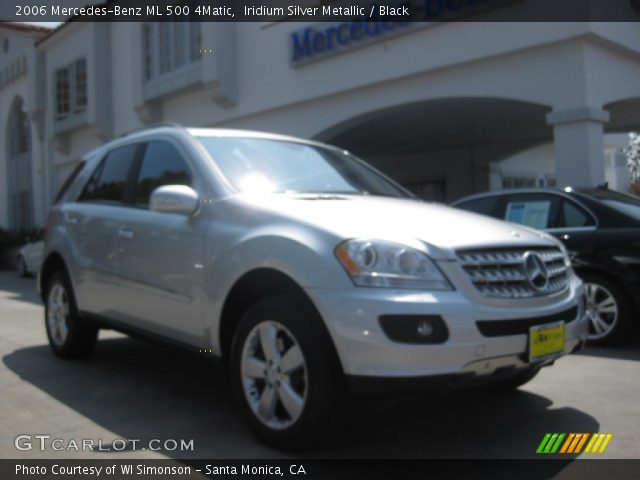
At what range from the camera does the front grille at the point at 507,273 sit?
3199 mm

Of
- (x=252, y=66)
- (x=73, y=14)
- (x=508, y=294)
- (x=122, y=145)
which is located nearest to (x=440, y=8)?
(x=252, y=66)

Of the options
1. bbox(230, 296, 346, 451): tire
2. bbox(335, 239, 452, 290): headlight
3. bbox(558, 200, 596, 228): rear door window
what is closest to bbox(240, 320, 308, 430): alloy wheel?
bbox(230, 296, 346, 451): tire

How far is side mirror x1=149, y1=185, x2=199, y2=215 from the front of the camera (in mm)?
3881

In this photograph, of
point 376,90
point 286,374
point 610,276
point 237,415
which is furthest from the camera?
point 376,90

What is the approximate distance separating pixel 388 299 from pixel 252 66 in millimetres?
11909

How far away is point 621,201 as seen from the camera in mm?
6449

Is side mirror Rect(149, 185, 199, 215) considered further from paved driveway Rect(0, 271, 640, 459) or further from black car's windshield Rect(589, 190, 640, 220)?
black car's windshield Rect(589, 190, 640, 220)

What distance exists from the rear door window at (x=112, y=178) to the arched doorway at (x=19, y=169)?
22168 mm

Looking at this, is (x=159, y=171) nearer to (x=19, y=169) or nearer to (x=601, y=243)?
(x=601, y=243)

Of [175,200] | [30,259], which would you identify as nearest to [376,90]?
[175,200]

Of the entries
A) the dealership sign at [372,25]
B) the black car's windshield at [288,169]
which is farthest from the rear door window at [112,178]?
the dealership sign at [372,25]

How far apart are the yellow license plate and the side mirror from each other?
78.6 inches

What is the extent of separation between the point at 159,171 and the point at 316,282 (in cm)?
199

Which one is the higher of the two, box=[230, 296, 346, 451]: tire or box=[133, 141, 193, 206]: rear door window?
box=[133, 141, 193, 206]: rear door window
